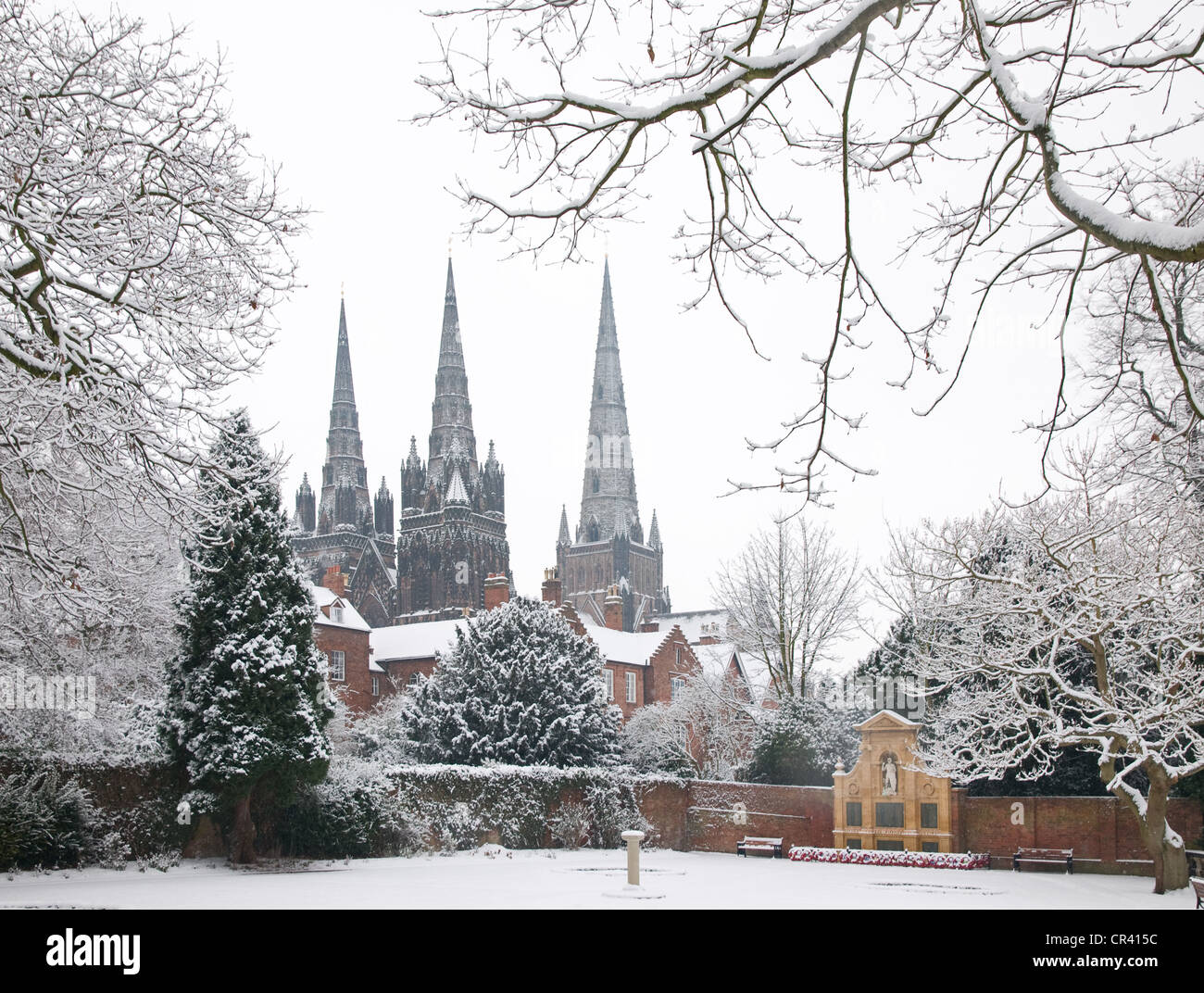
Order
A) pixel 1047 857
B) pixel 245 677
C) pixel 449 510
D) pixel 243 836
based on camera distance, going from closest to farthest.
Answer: pixel 245 677 < pixel 243 836 < pixel 1047 857 < pixel 449 510

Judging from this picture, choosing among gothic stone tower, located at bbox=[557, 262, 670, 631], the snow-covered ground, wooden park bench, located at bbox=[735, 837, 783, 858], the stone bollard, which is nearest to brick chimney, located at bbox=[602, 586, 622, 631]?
wooden park bench, located at bbox=[735, 837, 783, 858]

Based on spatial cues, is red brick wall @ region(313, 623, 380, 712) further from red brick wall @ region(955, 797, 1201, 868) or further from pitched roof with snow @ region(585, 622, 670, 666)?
red brick wall @ region(955, 797, 1201, 868)

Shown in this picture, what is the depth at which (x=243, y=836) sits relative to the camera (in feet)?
76.3

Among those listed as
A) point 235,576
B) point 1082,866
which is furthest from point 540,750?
point 1082,866

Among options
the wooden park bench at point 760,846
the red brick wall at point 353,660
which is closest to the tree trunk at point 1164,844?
the wooden park bench at point 760,846

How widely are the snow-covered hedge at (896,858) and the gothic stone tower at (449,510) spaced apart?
180ft

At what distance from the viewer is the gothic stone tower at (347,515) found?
95625 millimetres

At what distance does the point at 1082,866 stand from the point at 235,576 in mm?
20199

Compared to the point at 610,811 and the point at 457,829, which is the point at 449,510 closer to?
the point at 610,811

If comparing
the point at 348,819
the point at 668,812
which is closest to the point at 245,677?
the point at 348,819

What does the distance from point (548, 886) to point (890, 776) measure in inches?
523

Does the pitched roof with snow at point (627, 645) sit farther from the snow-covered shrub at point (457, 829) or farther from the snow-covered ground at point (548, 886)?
the snow-covered ground at point (548, 886)

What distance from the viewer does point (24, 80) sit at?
931 cm
